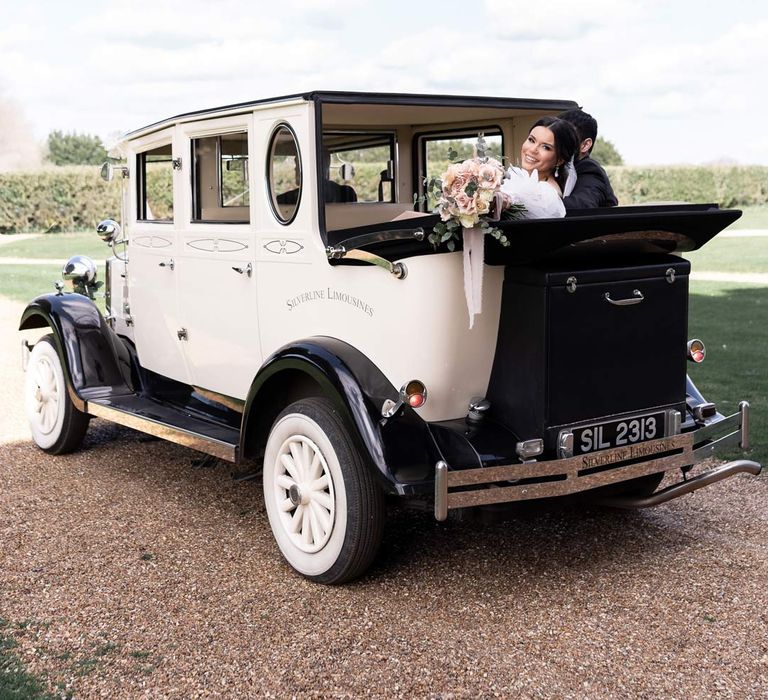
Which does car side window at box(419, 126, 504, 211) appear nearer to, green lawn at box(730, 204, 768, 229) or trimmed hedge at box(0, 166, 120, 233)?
trimmed hedge at box(0, 166, 120, 233)

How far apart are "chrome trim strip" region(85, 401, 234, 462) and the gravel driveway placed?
42cm

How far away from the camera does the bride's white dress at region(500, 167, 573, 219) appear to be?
396 centimetres

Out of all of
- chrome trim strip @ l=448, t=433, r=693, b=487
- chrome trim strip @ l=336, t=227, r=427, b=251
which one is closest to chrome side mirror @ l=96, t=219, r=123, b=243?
chrome trim strip @ l=336, t=227, r=427, b=251

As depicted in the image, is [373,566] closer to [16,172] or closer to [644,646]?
[644,646]

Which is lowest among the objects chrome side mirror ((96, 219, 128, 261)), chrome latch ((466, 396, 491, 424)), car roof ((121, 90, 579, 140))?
chrome latch ((466, 396, 491, 424))

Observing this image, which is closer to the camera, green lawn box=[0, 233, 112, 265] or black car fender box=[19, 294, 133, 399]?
black car fender box=[19, 294, 133, 399]

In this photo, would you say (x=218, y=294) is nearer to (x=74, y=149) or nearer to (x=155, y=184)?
(x=155, y=184)

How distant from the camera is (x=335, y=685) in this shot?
343cm

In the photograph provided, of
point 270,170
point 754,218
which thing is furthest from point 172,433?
point 754,218

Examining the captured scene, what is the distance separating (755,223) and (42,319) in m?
29.4

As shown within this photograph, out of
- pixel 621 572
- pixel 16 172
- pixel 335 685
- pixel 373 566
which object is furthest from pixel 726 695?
pixel 16 172

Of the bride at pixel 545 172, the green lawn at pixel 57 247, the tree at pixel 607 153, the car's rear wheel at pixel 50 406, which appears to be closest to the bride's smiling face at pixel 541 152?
the bride at pixel 545 172

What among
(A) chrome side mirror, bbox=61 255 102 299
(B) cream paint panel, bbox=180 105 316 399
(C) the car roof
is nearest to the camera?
(C) the car roof

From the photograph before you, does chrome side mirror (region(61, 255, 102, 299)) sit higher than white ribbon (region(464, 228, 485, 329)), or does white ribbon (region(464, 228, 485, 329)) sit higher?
white ribbon (region(464, 228, 485, 329))
